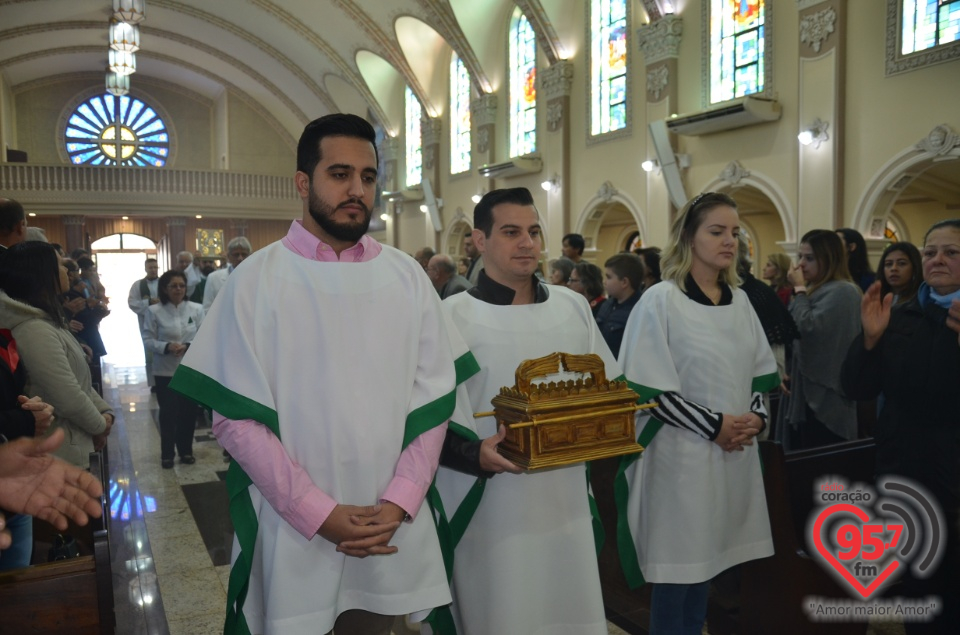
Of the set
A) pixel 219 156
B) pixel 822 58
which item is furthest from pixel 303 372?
pixel 219 156

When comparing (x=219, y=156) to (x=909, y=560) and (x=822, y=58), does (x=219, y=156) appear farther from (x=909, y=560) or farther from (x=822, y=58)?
(x=909, y=560)

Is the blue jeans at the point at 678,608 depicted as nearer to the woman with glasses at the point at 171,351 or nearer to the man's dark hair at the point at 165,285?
the woman with glasses at the point at 171,351

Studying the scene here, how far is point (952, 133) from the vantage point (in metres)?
8.08

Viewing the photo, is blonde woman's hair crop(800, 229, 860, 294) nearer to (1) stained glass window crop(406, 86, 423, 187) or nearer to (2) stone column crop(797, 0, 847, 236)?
(2) stone column crop(797, 0, 847, 236)

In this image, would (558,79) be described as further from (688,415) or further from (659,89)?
(688,415)

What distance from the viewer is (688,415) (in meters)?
2.44

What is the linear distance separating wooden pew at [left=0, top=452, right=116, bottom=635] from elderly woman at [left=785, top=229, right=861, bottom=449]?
339 centimetres

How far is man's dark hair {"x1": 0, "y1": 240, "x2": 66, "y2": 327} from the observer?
10.00 ft

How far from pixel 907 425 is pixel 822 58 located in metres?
8.03

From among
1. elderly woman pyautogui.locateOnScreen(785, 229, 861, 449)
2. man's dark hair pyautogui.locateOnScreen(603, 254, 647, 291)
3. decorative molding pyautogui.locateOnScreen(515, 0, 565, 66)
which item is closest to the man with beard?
elderly woman pyautogui.locateOnScreen(785, 229, 861, 449)

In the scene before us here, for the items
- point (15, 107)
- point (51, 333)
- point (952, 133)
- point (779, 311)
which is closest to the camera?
point (51, 333)

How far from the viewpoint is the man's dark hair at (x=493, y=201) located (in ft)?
7.72

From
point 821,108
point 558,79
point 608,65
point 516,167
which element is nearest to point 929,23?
point 821,108

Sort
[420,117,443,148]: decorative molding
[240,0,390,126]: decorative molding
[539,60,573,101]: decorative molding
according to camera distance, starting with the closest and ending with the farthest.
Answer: [539,60,573,101]: decorative molding < [420,117,443,148]: decorative molding < [240,0,390,126]: decorative molding
